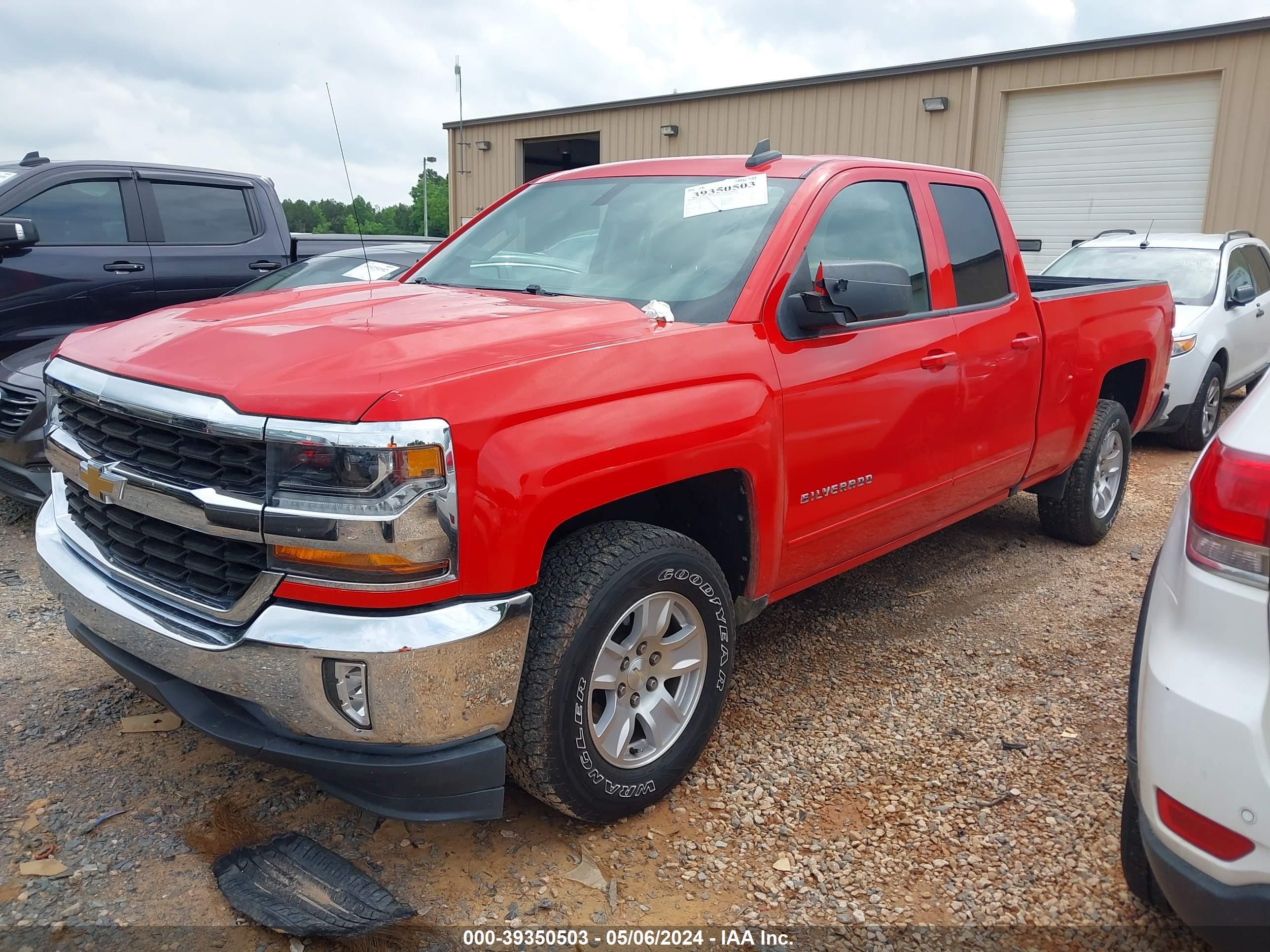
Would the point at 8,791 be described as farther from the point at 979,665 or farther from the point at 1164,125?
the point at 1164,125

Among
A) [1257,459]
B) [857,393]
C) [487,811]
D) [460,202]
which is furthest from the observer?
[460,202]

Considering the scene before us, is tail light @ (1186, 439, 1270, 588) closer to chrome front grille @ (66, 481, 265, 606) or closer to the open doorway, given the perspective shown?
chrome front grille @ (66, 481, 265, 606)

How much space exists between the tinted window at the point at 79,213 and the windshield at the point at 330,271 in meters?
0.94

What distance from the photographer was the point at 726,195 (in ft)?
11.2

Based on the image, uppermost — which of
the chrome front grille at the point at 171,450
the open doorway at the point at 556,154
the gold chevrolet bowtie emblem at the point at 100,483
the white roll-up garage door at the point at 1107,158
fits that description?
the open doorway at the point at 556,154

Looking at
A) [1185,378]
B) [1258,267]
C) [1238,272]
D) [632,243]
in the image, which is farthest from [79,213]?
[1258,267]

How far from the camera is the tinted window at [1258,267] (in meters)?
8.97

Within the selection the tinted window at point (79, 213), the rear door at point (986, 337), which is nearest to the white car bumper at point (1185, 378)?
the rear door at point (986, 337)

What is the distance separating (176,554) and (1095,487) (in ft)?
15.1

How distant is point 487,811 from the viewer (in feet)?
7.71

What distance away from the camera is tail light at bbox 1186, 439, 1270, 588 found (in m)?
1.73

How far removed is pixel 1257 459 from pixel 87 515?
2859 millimetres

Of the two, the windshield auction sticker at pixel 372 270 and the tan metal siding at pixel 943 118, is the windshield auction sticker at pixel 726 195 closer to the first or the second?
the windshield auction sticker at pixel 372 270

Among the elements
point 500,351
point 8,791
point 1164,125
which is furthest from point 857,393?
point 1164,125
